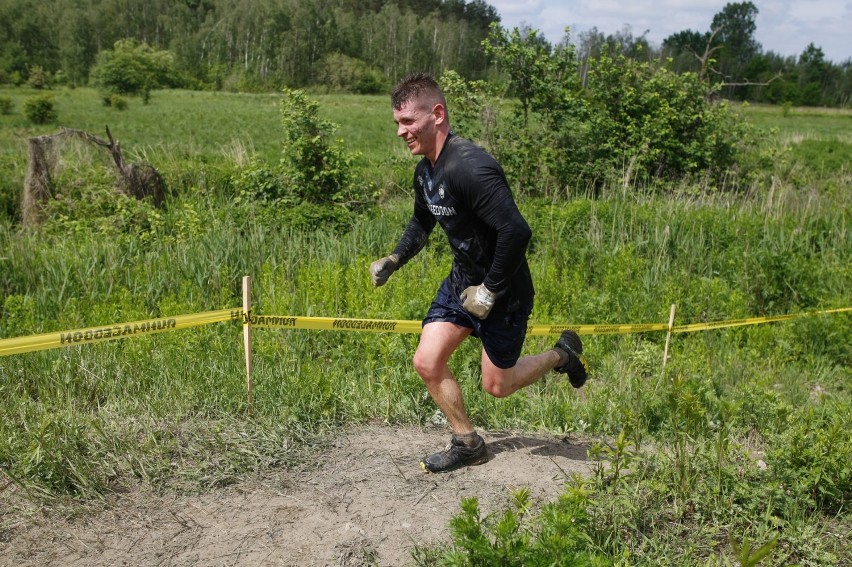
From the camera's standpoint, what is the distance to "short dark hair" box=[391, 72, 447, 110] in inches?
153

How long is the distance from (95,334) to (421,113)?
2.30 metres

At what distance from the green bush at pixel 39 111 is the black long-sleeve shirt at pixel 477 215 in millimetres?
30118

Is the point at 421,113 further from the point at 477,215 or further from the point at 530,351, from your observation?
the point at 530,351

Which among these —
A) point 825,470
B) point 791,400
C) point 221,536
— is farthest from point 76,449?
point 791,400

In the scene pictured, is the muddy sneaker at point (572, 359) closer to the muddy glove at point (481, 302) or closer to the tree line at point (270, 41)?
the muddy glove at point (481, 302)

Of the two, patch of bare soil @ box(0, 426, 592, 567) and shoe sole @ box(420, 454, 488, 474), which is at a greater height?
shoe sole @ box(420, 454, 488, 474)

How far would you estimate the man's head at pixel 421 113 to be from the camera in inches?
153

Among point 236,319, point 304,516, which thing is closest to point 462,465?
point 304,516

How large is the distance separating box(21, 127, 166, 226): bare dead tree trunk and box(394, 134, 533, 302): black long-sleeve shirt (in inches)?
323

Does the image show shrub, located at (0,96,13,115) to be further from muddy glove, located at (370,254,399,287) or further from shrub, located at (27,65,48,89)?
muddy glove, located at (370,254,399,287)

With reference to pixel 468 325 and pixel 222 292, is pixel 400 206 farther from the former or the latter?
pixel 468 325

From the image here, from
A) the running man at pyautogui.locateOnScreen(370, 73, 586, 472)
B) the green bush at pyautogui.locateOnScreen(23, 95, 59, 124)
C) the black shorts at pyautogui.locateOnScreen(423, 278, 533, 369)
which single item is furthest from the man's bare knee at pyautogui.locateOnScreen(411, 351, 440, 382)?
the green bush at pyautogui.locateOnScreen(23, 95, 59, 124)

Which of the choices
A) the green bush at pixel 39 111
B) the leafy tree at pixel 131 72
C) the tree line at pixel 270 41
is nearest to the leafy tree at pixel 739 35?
the tree line at pixel 270 41

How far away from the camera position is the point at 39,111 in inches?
1171
